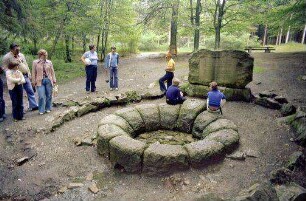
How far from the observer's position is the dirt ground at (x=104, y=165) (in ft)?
17.9

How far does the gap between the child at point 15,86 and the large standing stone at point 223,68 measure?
6.09 m

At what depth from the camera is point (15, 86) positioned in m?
7.99

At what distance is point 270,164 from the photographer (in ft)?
19.6

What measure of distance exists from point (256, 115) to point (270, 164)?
110 inches

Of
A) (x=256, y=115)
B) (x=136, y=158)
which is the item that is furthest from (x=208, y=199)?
(x=256, y=115)

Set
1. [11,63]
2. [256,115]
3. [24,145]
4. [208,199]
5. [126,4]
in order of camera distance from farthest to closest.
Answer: [126,4], [256,115], [11,63], [24,145], [208,199]

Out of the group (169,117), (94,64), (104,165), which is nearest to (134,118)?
(169,117)

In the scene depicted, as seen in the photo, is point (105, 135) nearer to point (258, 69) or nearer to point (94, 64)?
point (94, 64)

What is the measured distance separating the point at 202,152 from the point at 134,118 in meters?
2.63

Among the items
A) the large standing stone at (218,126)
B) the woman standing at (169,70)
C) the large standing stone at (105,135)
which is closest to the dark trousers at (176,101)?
the large standing stone at (218,126)

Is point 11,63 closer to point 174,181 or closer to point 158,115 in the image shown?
point 158,115

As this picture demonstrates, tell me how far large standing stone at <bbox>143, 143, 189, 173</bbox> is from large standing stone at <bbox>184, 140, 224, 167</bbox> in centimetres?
16

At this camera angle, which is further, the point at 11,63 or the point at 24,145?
the point at 11,63

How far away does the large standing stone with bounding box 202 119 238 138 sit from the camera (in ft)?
23.2
